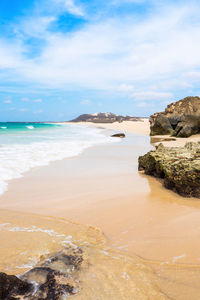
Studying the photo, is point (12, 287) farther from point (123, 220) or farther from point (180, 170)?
point (180, 170)

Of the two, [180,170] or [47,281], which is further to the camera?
[180,170]

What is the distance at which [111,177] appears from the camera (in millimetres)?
5254

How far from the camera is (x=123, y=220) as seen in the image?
9.91 ft

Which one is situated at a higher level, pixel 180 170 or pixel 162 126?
pixel 162 126

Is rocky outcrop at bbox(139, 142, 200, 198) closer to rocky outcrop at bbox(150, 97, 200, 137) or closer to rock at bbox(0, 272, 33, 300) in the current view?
rock at bbox(0, 272, 33, 300)

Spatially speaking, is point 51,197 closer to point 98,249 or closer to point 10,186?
point 10,186

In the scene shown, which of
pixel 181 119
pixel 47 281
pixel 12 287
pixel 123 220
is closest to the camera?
pixel 12 287

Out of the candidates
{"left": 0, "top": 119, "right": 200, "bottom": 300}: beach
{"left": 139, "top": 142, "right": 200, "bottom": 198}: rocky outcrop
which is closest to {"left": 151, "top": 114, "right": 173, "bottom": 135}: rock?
{"left": 139, "top": 142, "right": 200, "bottom": 198}: rocky outcrop

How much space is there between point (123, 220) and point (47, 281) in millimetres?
1539

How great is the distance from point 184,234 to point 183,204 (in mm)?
1044

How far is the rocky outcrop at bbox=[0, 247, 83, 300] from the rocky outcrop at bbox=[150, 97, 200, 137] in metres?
15.4

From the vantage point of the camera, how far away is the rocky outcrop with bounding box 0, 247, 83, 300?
4.91 ft

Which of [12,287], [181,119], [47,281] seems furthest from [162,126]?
[12,287]

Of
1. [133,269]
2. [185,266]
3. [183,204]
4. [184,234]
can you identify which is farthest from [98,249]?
[183,204]
